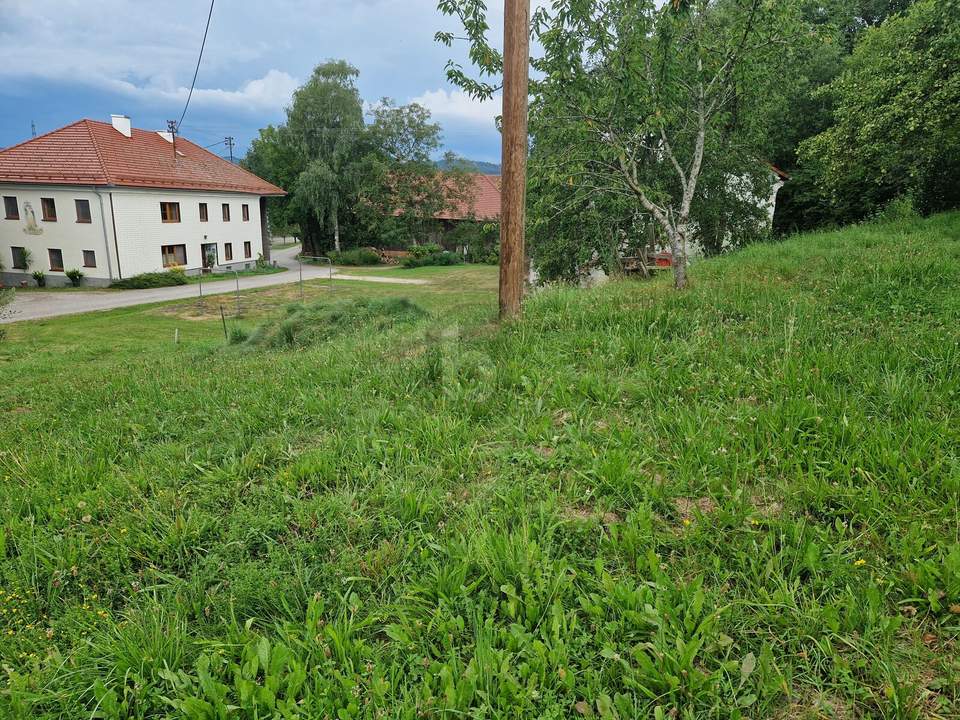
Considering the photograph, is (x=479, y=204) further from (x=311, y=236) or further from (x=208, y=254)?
(x=208, y=254)

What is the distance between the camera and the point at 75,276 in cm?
2880

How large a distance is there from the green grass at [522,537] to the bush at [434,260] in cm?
3906

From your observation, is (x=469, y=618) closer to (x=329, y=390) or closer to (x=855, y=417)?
(x=855, y=417)

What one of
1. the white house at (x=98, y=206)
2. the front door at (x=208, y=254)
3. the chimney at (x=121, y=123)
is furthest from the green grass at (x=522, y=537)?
the chimney at (x=121, y=123)

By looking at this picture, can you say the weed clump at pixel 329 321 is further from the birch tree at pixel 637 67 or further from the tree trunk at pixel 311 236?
the tree trunk at pixel 311 236

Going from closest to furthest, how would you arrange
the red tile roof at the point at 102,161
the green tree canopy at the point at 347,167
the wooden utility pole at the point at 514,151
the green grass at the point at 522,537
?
the green grass at the point at 522,537, the wooden utility pole at the point at 514,151, the red tile roof at the point at 102,161, the green tree canopy at the point at 347,167

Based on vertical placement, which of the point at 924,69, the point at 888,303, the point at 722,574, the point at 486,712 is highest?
the point at 924,69

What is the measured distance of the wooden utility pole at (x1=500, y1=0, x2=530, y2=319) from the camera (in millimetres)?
6754

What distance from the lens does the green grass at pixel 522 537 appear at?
208 centimetres

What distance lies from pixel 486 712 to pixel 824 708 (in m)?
1.15

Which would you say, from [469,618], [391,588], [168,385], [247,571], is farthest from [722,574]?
[168,385]

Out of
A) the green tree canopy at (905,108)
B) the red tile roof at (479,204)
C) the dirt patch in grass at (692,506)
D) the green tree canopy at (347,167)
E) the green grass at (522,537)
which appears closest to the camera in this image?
the green grass at (522,537)

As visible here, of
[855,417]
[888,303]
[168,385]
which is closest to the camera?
[855,417]

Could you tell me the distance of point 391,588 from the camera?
8.61ft
